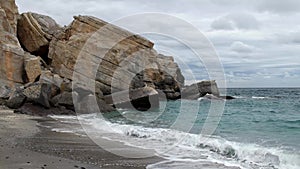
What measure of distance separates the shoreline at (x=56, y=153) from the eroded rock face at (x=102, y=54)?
16856 millimetres

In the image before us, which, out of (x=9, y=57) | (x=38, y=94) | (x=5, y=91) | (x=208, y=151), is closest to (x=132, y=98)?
(x=38, y=94)

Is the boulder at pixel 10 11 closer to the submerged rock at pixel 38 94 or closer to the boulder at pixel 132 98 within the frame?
the submerged rock at pixel 38 94

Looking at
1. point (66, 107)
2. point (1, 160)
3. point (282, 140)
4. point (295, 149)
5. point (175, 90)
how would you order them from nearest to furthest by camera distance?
point (1, 160) < point (295, 149) < point (282, 140) < point (66, 107) < point (175, 90)

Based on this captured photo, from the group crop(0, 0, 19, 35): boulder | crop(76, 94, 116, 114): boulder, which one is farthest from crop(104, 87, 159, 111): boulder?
crop(0, 0, 19, 35): boulder

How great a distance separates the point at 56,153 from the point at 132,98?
→ 18.4 metres

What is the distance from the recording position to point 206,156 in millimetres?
10930

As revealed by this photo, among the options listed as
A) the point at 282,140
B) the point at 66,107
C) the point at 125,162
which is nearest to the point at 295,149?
→ the point at 282,140

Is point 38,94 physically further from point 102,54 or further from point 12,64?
point 102,54

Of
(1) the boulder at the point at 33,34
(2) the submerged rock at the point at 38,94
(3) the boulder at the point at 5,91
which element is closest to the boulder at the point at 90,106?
(2) the submerged rock at the point at 38,94

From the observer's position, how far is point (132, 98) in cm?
2867

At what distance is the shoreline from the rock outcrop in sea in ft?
36.3

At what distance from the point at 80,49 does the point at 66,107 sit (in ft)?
26.2

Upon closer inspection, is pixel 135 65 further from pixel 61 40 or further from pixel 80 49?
pixel 61 40

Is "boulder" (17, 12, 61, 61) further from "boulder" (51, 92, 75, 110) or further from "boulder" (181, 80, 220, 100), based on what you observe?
"boulder" (181, 80, 220, 100)
